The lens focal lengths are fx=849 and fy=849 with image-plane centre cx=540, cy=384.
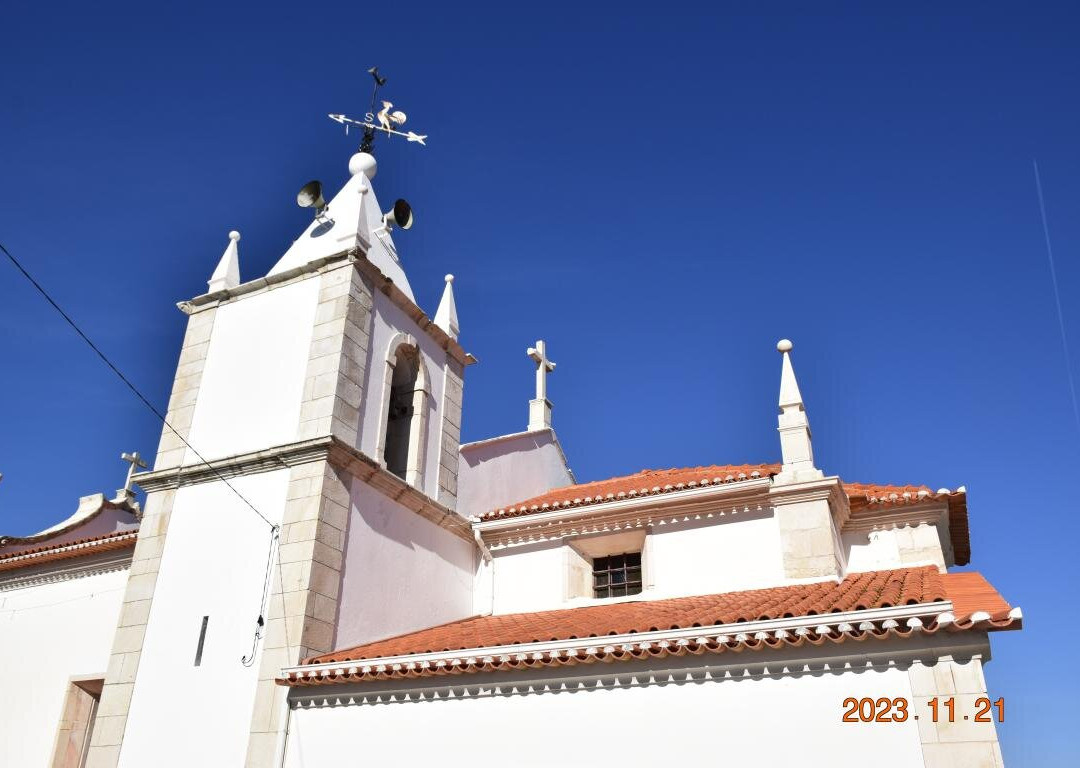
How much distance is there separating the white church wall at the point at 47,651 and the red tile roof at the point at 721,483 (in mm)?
6477

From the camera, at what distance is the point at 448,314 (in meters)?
15.7

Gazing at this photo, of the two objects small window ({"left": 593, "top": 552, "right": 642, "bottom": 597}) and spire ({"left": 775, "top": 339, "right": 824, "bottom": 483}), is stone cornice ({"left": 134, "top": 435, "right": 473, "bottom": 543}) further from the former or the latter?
spire ({"left": 775, "top": 339, "right": 824, "bottom": 483})

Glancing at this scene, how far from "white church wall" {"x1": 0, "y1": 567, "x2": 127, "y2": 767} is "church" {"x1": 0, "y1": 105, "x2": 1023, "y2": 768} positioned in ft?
0.16

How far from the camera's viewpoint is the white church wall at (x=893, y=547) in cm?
1162

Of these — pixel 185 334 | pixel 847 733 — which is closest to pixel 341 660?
pixel 847 733

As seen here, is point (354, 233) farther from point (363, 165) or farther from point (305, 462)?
point (305, 462)

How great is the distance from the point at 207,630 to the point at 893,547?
374 inches

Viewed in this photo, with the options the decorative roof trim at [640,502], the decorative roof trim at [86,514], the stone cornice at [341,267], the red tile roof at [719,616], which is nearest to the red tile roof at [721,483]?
the decorative roof trim at [640,502]

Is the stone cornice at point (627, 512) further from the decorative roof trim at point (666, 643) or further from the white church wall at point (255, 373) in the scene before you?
the decorative roof trim at point (666, 643)

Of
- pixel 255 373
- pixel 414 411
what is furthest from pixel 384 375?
pixel 255 373

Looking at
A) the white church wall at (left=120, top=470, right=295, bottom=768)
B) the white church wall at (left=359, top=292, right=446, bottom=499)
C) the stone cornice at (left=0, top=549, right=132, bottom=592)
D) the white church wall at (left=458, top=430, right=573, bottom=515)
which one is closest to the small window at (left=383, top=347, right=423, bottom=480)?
the white church wall at (left=359, top=292, right=446, bottom=499)

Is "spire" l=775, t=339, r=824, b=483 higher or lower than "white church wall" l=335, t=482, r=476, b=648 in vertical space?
higher

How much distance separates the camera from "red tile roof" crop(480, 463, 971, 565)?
11852 mm

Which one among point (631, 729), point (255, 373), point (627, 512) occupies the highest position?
point (255, 373)
